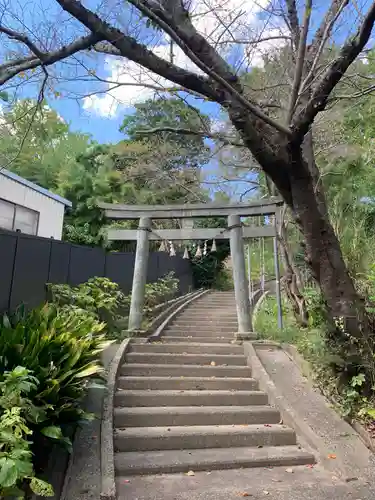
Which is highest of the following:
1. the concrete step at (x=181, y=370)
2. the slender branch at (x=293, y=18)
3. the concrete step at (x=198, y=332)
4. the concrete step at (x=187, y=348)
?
the slender branch at (x=293, y=18)

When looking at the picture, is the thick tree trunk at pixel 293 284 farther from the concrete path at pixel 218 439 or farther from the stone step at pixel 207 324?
the concrete path at pixel 218 439

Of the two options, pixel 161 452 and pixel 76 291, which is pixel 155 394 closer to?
pixel 161 452

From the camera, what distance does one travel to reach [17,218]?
987 centimetres

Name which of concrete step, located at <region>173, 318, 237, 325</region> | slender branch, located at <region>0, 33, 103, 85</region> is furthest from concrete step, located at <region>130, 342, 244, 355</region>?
slender branch, located at <region>0, 33, 103, 85</region>

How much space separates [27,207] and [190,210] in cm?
428

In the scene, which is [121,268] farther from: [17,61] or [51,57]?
[51,57]

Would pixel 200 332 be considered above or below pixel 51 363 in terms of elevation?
below

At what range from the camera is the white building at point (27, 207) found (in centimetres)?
931

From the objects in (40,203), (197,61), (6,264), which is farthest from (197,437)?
(40,203)

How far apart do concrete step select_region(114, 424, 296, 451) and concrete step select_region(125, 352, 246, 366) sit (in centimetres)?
197

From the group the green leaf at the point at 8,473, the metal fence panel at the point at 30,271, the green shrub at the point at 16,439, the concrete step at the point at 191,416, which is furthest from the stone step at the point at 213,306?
the green leaf at the point at 8,473

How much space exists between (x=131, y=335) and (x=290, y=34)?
250 inches

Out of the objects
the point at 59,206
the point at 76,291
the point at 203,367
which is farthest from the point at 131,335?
the point at 59,206

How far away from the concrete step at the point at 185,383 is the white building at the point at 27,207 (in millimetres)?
5273
